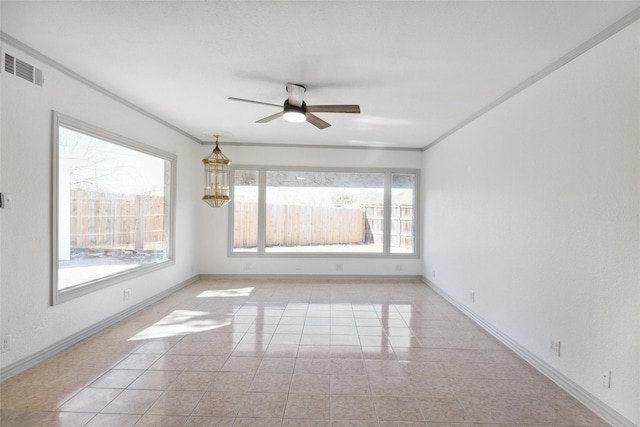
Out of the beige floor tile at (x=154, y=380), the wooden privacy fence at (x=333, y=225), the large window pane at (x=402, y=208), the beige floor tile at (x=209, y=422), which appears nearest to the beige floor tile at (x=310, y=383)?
the beige floor tile at (x=209, y=422)

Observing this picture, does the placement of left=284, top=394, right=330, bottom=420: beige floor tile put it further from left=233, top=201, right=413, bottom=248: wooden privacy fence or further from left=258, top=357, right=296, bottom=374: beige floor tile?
left=233, top=201, right=413, bottom=248: wooden privacy fence

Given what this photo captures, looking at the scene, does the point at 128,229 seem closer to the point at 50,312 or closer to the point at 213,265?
the point at 50,312

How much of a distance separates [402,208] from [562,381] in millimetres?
3889

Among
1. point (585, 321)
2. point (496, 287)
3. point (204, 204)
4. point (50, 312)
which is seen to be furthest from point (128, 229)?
point (585, 321)

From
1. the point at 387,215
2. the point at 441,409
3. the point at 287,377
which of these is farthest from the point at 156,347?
the point at 387,215

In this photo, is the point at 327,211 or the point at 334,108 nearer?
the point at 334,108

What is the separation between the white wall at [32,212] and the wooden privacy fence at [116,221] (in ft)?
1.41

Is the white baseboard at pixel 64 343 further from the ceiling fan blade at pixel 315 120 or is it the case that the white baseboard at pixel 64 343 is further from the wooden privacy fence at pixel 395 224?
the wooden privacy fence at pixel 395 224

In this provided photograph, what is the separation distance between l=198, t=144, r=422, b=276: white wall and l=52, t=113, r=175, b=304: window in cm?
107

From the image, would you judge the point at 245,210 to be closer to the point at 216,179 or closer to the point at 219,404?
the point at 216,179

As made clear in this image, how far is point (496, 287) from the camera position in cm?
326

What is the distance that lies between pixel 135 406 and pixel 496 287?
343 cm

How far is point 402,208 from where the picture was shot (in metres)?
5.95

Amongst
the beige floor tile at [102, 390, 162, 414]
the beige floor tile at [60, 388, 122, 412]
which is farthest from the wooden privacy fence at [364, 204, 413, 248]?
the beige floor tile at [60, 388, 122, 412]
